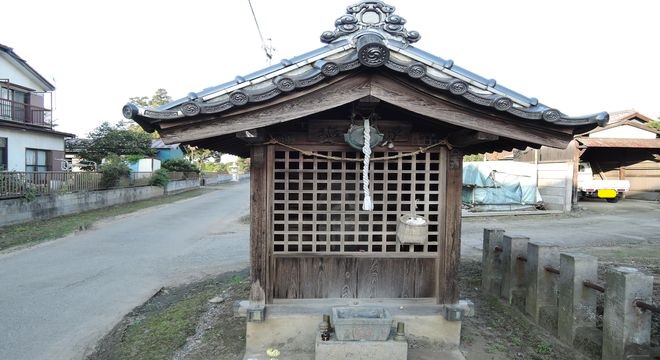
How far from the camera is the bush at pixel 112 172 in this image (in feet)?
76.1

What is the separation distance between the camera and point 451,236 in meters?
5.53

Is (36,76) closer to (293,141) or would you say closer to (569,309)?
(293,141)

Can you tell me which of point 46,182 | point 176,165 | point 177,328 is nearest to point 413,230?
point 177,328

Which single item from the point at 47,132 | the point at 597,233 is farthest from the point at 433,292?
the point at 47,132

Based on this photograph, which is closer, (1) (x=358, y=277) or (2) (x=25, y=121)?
(1) (x=358, y=277)

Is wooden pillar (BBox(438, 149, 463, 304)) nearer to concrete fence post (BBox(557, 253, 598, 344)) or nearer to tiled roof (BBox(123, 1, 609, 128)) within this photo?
tiled roof (BBox(123, 1, 609, 128))

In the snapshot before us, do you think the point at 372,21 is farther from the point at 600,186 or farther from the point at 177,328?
the point at 600,186

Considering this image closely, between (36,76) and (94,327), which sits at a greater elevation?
(36,76)

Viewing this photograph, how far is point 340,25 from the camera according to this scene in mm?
6180

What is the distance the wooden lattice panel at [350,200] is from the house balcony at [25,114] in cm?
2573

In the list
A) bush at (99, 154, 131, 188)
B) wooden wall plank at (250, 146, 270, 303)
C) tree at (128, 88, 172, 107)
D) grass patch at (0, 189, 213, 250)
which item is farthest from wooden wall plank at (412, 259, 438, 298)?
tree at (128, 88, 172, 107)

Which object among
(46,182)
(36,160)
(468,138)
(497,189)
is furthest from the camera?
(36,160)

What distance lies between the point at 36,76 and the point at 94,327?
2628 centimetres

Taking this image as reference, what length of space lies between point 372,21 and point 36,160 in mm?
26690
